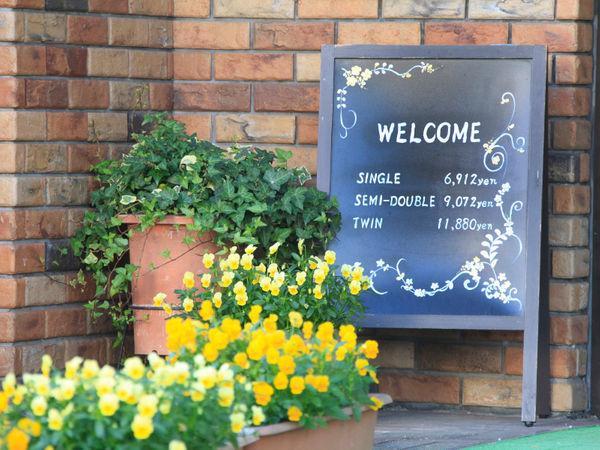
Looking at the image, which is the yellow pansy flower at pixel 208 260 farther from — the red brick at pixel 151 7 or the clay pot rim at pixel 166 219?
the red brick at pixel 151 7

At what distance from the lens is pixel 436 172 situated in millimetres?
4105

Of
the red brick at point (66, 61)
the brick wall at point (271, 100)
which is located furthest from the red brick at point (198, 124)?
the red brick at point (66, 61)

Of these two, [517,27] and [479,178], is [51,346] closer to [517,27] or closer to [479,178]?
[479,178]

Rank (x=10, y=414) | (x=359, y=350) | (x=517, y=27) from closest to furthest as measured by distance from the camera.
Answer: (x=10, y=414) < (x=359, y=350) < (x=517, y=27)

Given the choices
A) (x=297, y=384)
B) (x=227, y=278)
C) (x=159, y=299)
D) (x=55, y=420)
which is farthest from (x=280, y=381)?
(x=159, y=299)

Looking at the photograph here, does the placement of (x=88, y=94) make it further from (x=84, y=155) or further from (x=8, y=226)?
(x=8, y=226)

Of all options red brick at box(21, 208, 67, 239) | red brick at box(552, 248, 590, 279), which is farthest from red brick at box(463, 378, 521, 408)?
red brick at box(21, 208, 67, 239)

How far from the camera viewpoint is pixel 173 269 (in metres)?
3.91

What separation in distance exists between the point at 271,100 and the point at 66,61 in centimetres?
76

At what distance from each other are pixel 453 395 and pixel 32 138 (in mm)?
1739

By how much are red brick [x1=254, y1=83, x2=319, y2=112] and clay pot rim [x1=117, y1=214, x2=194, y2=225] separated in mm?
715

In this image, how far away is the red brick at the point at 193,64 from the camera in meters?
4.41

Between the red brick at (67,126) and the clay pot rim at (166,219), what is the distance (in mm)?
350

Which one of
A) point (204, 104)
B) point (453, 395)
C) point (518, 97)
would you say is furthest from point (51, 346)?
point (518, 97)
